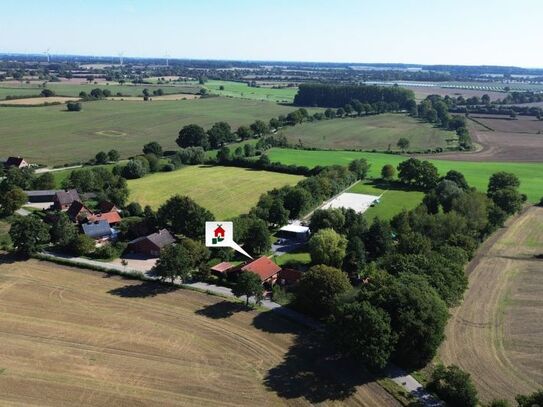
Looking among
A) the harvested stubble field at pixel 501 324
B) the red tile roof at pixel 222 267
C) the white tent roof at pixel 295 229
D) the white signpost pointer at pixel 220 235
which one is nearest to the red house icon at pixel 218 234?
the white signpost pointer at pixel 220 235

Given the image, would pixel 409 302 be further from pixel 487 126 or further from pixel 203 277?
pixel 487 126

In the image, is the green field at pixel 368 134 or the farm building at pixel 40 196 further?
the green field at pixel 368 134

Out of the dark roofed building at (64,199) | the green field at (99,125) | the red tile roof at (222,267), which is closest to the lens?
the red tile roof at (222,267)

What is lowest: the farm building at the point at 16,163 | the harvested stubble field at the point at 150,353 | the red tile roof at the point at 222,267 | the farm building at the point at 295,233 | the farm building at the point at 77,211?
the harvested stubble field at the point at 150,353

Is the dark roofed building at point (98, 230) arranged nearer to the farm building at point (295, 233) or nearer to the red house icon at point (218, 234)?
the red house icon at point (218, 234)

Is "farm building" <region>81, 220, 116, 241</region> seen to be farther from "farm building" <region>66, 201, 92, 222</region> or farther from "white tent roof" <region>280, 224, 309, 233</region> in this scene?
"white tent roof" <region>280, 224, 309, 233</region>

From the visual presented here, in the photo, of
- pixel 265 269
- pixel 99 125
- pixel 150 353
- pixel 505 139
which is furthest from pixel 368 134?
pixel 150 353
